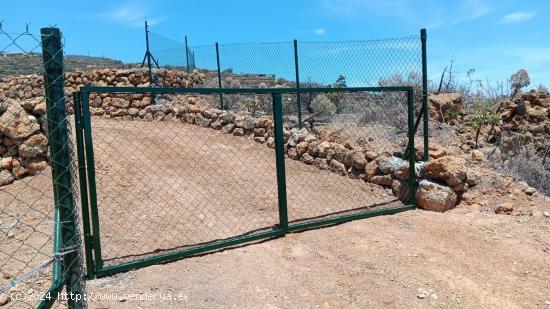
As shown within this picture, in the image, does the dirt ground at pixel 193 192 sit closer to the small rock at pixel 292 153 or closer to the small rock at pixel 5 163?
the small rock at pixel 292 153

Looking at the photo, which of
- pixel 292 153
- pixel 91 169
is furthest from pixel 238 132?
pixel 91 169

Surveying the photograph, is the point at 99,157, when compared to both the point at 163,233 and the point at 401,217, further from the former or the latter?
the point at 401,217

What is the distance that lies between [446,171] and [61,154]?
485cm

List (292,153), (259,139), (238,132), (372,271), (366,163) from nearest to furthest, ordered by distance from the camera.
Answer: (372,271) → (366,163) → (292,153) → (259,139) → (238,132)

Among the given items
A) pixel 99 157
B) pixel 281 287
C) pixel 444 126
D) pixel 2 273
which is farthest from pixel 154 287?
pixel 444 126

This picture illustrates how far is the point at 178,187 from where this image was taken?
240 inches

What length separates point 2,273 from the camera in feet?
12.6

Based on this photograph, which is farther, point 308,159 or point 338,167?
Result: point 308,159

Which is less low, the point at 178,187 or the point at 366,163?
the point at 366,163

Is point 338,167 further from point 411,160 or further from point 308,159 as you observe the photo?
point 411,160

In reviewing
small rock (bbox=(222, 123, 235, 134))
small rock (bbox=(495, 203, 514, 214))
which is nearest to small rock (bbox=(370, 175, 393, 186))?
small rock (bbox=(495, 203, 514, 214))

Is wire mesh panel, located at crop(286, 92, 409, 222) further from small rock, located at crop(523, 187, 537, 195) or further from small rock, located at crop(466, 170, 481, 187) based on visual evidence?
small rock, located at crop(523, 187, 537, 195)

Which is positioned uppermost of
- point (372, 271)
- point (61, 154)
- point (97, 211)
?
point (61, 154)

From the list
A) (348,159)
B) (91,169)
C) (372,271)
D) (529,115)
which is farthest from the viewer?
(529,115)
